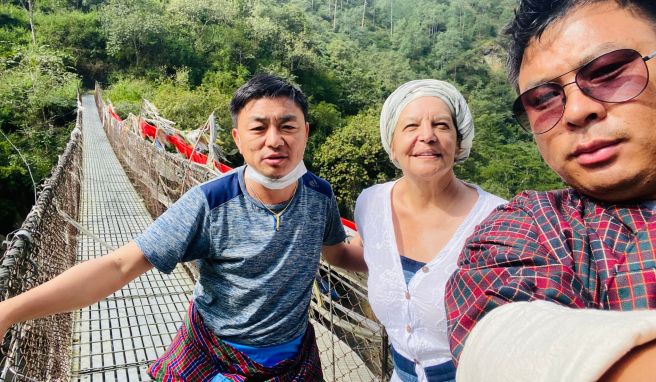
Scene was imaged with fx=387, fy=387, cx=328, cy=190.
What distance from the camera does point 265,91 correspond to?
101 centimetres

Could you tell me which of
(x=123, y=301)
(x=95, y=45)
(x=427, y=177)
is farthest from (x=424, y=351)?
(x=95, y=45)

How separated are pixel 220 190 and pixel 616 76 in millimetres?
804

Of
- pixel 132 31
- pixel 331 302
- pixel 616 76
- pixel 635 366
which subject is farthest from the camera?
pixel 132 31

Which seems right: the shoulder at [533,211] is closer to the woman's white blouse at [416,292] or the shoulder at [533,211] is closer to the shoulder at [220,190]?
the woman's white blouse at [416,292]

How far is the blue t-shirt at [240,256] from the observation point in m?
0.91

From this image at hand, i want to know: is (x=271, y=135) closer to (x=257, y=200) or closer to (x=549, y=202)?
(x=257, y=200)

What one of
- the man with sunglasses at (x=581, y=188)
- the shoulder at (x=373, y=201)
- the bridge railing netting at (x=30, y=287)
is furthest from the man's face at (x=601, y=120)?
the bridge railing netting at (x=30, y=287)

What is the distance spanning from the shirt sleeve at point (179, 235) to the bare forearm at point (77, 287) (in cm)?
3

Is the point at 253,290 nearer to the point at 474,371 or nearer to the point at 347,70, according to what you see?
the point at 474,371

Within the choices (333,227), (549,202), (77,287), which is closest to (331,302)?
(333,227)

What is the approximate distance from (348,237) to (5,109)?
1676 cm

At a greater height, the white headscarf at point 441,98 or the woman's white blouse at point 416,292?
the white headscarf at point 441,98

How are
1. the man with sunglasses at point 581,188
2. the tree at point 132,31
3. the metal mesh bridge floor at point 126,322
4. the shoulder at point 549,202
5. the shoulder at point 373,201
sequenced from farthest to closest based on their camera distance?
the tree at point 132,31 < the metal mesh bridge floor at point 126,322 < the shoulder at point 373,201 < the shoulder at point 549,202 < the man with sunglasses at point 581,188

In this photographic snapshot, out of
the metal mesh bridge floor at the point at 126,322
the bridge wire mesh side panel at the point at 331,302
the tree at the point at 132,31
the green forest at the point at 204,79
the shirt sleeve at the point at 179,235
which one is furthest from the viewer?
the tree at the point at 132,31
